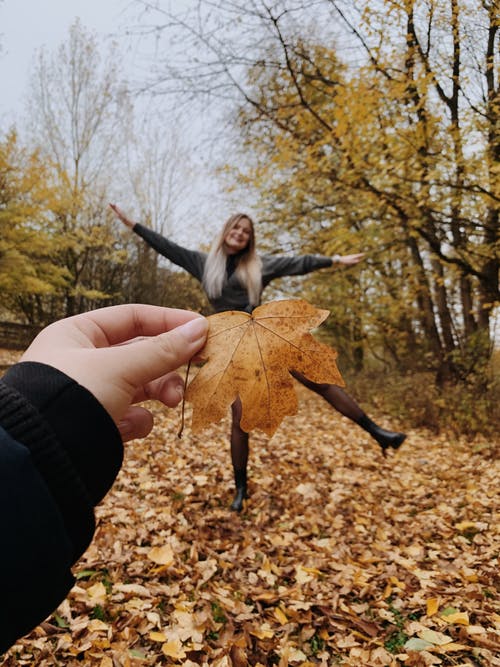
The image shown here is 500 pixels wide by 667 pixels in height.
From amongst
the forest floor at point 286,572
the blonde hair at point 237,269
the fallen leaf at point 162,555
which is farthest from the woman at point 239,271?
the fallen leaf at point 162,555

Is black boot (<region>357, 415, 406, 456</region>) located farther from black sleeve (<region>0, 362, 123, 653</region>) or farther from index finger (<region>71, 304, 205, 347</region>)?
black sleeve (<region>0, 362, 123, 653</region>)

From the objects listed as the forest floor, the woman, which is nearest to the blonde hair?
the woman

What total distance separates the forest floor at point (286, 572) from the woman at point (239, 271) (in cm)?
47

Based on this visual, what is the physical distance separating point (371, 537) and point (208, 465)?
1746mm

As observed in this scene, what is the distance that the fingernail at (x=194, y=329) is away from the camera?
0.93 m

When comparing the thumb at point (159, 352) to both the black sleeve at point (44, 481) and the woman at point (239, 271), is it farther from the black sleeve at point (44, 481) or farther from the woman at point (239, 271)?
the woman at point (239, 271)

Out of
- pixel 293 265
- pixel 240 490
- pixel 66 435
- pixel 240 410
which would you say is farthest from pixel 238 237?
pixel 66 435

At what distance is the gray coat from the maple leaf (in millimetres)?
1548

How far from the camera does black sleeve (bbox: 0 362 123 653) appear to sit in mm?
568

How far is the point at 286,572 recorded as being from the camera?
2.09m

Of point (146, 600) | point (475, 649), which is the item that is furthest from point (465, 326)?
point (146, 600)

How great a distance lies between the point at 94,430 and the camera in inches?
28.2

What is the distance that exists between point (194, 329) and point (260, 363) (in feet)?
0.60

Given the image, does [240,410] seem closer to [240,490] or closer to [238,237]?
[240,490]
